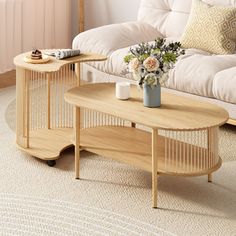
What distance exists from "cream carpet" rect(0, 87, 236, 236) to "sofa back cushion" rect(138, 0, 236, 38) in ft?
4.10

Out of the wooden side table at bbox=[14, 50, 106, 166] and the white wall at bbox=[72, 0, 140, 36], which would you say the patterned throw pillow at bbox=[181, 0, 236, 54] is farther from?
the white wall at bbox=[72, 0, 140, 36]

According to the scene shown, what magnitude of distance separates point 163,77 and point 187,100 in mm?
232

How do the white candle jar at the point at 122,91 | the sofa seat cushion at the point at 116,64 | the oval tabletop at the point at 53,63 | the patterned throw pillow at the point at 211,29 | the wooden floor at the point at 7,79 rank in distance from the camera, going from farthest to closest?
the wooden floor at the point at 7,79
the sofa seat cushion at the point at 116,64
the patterned throw pillow at the point at 211,29
the oval tabletop at the point at 53,63
the white candle jar at the point at 122,91

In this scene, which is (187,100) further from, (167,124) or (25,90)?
(25,90)

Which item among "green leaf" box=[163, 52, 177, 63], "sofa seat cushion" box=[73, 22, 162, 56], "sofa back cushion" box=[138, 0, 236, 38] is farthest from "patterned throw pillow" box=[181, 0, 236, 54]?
"green leaf" box=[163, 52, 177, 63]

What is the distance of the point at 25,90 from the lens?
3.91m

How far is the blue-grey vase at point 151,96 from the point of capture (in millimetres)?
3484

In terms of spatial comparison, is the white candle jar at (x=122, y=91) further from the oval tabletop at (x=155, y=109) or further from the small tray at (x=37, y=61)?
the small tray at (x=37, y=61)

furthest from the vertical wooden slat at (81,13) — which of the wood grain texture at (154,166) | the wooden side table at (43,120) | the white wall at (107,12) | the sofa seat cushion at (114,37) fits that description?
the wood grain texture at (154,166)

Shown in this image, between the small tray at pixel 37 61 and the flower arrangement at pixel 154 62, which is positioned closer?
the flower arrangement at pixel 154 62

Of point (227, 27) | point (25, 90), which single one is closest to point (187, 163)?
point (25, 90)

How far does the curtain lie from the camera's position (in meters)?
5.48

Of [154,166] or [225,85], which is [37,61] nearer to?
[154,166]

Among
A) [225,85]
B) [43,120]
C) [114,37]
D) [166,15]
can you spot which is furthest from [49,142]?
[166,15]
